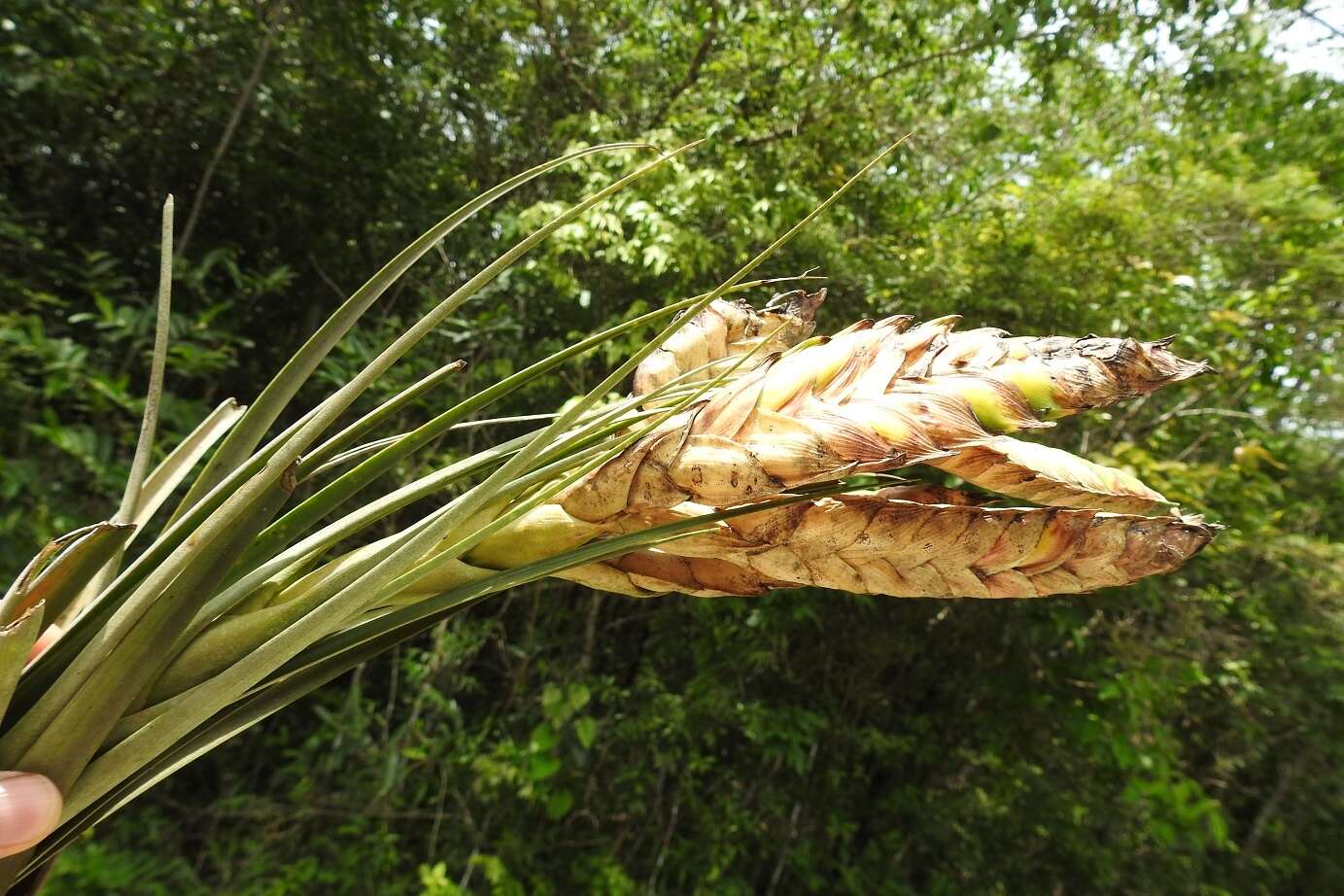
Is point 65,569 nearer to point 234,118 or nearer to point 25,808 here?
point 25,808

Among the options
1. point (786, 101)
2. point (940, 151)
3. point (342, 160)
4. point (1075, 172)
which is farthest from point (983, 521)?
point (940, 151)

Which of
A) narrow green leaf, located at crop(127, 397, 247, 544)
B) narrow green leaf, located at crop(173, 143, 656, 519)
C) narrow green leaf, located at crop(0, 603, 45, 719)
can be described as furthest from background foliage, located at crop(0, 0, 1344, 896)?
narrow green leaf, located at crop(0, 603, 45, 719)

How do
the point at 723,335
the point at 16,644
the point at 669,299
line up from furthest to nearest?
the point at 669,299 < the point at 723,335 < the point at 16,644

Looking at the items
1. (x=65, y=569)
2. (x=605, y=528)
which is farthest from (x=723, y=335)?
(x=65, y=569)

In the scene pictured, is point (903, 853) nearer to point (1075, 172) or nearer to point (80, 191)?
point (1075, 172)

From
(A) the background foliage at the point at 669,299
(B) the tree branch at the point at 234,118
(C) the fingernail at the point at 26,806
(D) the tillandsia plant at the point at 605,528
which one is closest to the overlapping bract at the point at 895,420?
(D) the tillandsia plant at the point at 605,528

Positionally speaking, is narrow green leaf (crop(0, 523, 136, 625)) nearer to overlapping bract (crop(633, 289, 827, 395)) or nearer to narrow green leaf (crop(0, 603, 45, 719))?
narrow green leaf (crop(0, 603, 45, 719))

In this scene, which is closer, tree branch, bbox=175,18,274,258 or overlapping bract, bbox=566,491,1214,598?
overlapping bract, bbox=566,491,1214,598
